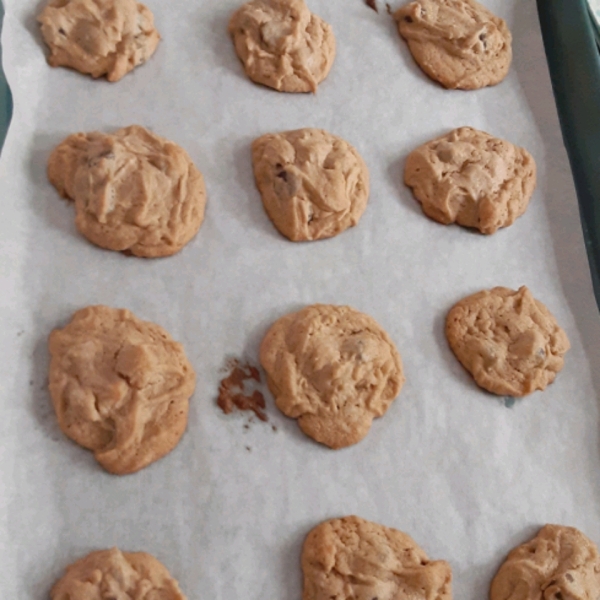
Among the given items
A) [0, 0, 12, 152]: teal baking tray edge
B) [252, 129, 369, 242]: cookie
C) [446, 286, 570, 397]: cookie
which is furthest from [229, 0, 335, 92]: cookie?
[446, 286, 570, 397]: cookie

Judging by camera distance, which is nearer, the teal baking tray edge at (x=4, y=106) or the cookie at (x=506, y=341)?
the teal baking tray edge at (x=4, y=106)

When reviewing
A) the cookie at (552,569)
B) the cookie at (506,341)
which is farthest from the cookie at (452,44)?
the cookie at (552,569)

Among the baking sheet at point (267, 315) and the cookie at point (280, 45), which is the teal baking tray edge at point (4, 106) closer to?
the baking sheet at point (267, 315)

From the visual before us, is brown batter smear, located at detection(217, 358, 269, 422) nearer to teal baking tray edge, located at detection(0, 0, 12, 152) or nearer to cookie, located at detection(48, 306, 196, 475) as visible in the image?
cookie, located at detection(48, 306, 196, 475)

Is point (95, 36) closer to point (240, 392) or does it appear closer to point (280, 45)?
point (280, 45)

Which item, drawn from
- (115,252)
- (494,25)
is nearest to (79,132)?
(115,252)

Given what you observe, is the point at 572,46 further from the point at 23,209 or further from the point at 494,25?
the point at 23,209
